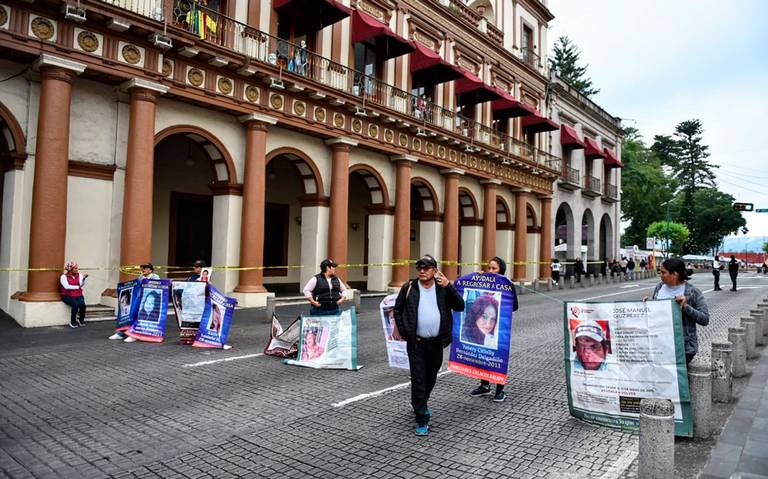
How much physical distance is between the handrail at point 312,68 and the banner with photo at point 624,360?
40.9ft

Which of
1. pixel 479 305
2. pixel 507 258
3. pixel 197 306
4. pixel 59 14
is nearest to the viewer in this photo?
pixel 479 305

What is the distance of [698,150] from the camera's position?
263 feet

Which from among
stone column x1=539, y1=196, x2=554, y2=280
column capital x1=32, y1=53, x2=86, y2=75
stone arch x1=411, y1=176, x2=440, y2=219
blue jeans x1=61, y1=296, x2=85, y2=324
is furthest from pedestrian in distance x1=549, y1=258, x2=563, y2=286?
column capital x1=32, y1=53, x2=86, y2=75

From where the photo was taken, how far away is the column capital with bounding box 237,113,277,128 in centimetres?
1522

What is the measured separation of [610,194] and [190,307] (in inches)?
1508

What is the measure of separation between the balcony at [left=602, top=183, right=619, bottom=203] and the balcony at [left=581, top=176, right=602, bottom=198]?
5.06 feet

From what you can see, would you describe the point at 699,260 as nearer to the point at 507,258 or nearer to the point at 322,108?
the point at 507,258

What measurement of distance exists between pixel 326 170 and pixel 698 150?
81602 mm

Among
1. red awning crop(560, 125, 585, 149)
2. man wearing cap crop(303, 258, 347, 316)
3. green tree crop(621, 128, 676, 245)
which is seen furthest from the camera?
green tree crop(621, 128, 676, 245)

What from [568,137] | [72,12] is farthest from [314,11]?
[568,137]

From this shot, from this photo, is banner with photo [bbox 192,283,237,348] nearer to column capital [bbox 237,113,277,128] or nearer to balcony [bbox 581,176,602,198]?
column capital [bbox 237,113,277,128]

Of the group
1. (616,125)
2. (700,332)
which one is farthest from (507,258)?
(616,125)

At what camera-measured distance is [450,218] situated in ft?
78.0

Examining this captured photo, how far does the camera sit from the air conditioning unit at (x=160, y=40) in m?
12.5
